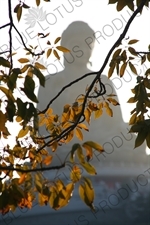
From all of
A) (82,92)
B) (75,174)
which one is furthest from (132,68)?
(82,92)

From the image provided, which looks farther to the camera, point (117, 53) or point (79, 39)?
point (79, 39)

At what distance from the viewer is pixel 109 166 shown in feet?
38.5

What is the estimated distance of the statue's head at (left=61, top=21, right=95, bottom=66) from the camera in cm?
1116

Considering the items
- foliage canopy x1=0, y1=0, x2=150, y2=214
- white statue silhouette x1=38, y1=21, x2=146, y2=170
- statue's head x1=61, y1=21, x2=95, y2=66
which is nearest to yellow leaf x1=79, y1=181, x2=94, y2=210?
foliage canopy x1=0, y1=0, x2=150, y2=214

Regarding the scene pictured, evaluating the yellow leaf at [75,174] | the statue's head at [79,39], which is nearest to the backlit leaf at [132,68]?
the yellow leaf at [75,174]

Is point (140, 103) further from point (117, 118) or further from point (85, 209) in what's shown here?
point (117, 118)

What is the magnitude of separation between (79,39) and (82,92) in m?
1.16

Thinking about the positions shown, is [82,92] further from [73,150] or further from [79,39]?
[73,150]

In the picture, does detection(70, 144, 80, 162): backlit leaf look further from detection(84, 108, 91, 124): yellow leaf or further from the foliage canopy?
detection(84, 108, 91, 124): yellow leaf

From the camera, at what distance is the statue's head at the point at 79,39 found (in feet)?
36.6

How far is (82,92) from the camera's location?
1096cm

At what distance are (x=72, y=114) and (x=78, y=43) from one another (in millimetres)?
9909

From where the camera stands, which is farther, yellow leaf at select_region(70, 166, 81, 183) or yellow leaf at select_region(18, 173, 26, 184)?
yellow leaf at select_region(18, 173, 26, 184)

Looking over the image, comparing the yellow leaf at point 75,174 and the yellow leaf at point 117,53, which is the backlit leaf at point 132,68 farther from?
the yellow leaf at point 75,174
